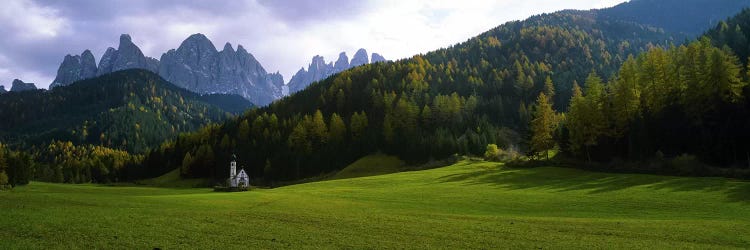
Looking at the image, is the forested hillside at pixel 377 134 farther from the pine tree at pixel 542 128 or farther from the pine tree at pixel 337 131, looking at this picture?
the pine tree at pixel 542 128

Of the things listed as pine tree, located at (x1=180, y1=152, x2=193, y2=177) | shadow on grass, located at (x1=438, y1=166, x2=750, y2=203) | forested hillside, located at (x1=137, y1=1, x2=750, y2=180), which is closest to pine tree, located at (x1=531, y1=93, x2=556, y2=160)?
shadow on grass, located at (x1=438, y1=166, x2=750, y2=203)

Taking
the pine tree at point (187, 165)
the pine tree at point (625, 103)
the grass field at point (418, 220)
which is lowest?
the grass field at point (418, 220)

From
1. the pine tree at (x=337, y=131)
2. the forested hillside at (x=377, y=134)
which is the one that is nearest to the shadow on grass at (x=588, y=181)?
the forested hillside at (x=377, y=134)

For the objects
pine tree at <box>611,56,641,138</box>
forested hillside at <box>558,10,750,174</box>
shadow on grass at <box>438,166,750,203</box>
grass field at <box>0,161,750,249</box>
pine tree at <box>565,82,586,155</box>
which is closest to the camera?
grass field at <box>0,161,750,249</box>

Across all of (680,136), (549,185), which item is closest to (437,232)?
(549,185)

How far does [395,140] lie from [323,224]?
11336 cm

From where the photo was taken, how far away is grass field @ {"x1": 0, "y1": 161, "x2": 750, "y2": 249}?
26.4 metres

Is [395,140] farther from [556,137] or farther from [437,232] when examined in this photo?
[437,232]

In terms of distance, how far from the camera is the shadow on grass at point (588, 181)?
168ft

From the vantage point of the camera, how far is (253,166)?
156250mm

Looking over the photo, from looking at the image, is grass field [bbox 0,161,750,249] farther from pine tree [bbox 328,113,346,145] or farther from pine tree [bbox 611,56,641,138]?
pine tree [bbox 328,113,346,145]

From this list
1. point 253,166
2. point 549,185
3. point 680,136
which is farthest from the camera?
point 253,166

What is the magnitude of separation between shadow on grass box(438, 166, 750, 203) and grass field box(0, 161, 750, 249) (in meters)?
0.31

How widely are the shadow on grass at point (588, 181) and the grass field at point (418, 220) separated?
1.03 ft
